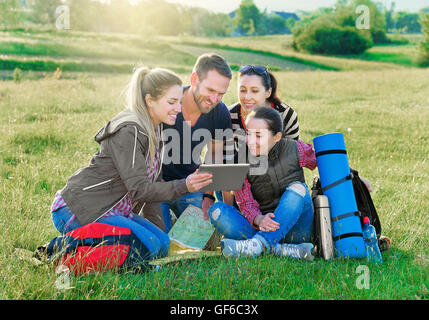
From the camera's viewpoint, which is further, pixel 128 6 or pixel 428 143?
pixel 128 6

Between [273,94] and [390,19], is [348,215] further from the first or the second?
[390,19]

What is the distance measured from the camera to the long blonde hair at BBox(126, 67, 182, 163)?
396cm

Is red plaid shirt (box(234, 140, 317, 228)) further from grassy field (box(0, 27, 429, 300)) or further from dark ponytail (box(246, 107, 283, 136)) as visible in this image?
grassy field (box(0, 27, 429, 300))

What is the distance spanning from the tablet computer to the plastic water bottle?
128cm

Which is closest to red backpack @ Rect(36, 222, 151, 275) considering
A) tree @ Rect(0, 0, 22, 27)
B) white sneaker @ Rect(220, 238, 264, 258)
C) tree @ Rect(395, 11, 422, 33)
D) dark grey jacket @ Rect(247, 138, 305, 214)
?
white sneaker @ Rect(220, 238, 264, 258)

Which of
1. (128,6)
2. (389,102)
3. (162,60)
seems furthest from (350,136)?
(128,6)

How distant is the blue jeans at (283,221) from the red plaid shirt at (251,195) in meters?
0.09

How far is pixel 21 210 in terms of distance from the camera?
16.2ft

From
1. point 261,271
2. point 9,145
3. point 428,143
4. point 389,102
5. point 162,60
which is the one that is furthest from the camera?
point 162,60

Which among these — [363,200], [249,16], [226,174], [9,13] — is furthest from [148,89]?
[249,16]

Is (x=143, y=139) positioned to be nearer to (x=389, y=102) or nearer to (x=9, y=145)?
(x=9, y=145)

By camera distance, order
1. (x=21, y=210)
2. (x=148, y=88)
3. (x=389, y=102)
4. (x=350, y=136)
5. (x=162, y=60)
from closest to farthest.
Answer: (x=148, y=88) < (x=21, y=210) < (x=350, y=136) < (x=389, y=102) < (x=162, y=60)
